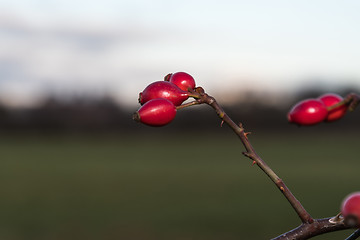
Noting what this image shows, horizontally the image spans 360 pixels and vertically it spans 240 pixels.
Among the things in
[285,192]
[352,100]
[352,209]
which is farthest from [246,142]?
[352,209]

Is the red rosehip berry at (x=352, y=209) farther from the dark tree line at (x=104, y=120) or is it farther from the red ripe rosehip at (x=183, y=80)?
the dark tree line at (x=104, y=120)

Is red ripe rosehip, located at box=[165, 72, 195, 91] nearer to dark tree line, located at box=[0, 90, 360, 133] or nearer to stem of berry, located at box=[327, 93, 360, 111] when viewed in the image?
stem of berry, located at box=[327, 93, 360, 111]

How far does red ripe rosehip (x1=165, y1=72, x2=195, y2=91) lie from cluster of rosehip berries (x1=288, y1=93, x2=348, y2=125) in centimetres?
27

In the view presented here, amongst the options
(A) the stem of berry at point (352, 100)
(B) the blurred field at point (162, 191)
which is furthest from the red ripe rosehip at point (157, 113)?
(B) the blurred field at point (162, 191)

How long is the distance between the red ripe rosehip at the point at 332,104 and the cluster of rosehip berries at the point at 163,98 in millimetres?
307

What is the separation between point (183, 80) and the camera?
4.33ft

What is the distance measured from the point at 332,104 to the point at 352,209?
34 centimetres

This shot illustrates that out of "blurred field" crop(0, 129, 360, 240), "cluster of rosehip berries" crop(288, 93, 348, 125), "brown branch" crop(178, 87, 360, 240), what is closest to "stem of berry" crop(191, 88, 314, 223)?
"brown branch" crop(178, 87, 360, 240)

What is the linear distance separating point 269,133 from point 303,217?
238 ft

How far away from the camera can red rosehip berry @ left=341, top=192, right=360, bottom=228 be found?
89 cm

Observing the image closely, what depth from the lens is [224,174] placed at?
37.4 metres

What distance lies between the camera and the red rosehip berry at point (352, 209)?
0.89 meters

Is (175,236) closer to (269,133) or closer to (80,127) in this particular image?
(269,133)

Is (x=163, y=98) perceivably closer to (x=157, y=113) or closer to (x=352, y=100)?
(x=157, y=113)
